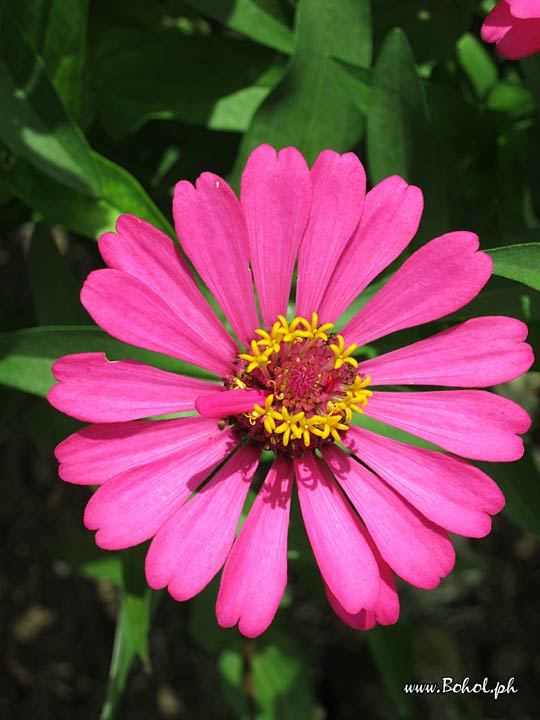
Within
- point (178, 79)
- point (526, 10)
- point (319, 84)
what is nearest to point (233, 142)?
point (178, 79)

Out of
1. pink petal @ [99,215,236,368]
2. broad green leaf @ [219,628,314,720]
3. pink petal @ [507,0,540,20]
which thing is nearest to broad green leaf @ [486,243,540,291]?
pink petal @ [507,0,540,20]

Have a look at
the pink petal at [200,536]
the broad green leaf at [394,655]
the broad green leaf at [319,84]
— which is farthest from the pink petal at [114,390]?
the broad green leaf at [394,655]

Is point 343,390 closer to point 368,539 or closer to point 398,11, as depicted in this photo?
point 368,539

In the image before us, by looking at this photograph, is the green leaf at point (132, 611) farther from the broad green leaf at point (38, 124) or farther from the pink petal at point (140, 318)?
the broad green leaf at point (38, 124)

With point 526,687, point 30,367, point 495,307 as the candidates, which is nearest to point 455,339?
point 495,307

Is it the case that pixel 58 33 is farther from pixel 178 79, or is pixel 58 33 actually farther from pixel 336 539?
pixel 336 539
